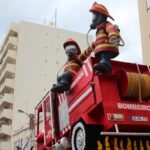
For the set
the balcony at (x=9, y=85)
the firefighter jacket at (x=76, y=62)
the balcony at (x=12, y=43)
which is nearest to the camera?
the firefighter jacket at (x=76, y=62)

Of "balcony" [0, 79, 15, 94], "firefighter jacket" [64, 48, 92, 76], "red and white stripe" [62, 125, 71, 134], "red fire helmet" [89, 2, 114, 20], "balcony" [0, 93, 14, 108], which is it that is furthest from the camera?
"balcony" [0, 79, 15, 94]

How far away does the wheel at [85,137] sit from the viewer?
5332 mm

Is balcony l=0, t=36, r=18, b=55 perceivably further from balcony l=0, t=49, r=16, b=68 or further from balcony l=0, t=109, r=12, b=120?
balcony l=0, t=109, r=12, b=120

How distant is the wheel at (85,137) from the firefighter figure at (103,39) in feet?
2.59

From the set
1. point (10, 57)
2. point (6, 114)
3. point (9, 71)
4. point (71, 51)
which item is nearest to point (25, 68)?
point (9, 71)

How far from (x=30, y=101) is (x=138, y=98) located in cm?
3557

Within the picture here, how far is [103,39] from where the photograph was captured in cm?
597

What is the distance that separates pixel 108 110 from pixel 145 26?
1262 cm

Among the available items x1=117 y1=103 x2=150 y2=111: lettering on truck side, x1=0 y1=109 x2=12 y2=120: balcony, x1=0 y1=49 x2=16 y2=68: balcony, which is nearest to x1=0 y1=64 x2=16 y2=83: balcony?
x1=0 y1=49 x2=16 y2=68: balcony

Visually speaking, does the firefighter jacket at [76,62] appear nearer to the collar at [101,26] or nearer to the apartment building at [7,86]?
the collar at [101,26]

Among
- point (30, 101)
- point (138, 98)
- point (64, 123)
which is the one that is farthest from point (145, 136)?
point (30, 101)

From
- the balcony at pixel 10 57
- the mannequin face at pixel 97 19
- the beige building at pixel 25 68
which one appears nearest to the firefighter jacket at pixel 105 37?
the mannequin face at pixel 97 19

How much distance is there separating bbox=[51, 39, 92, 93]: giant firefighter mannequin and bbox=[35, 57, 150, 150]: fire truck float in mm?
150

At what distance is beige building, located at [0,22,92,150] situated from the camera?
41.6 metres
